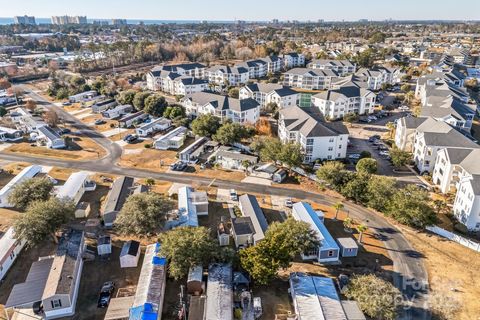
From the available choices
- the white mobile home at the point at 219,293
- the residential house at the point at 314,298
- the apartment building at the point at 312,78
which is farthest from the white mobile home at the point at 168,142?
the apartment building at the point at 312,78

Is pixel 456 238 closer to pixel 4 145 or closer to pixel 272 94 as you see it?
pixel 272 94

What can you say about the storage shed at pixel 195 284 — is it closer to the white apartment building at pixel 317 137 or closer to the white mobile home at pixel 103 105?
the white apartment building at pixel 317 137

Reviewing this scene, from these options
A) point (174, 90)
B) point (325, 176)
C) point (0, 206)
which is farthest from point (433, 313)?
point (174, 90)

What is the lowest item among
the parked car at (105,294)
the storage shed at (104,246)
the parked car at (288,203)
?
the parked car at (288,203)

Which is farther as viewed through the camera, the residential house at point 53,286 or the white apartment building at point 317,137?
the white apartment building at point 317,137

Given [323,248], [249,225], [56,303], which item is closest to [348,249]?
[323,248]

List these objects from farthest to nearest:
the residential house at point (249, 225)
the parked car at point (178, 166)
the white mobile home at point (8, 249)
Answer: the parked car at point (178, 166) → the residential house at point (249, 225) → the white mobile home at point (8, 249)

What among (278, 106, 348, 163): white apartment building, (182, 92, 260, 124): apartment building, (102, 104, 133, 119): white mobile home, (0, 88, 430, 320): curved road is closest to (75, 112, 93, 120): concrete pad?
(102, 104, 133, 119): white mobile home
